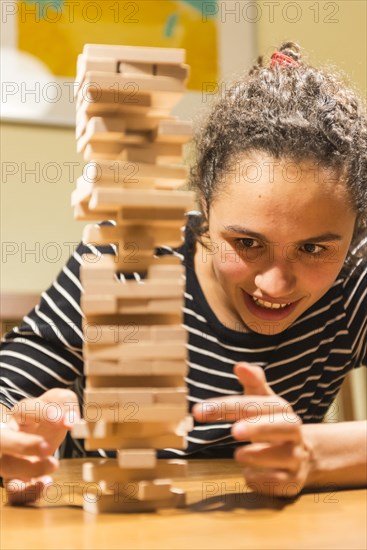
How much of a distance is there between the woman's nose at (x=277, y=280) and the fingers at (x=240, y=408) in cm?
22

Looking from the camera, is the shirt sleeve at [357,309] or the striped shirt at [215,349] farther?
the shirt sleeve at [357,309]

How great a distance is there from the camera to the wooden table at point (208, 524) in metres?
0.67

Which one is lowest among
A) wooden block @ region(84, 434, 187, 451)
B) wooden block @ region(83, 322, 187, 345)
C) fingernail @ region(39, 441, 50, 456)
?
wooden block @ region(84, 434, 187, 451)

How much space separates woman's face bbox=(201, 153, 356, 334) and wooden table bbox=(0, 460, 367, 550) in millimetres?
296

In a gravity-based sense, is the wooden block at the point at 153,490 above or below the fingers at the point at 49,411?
below

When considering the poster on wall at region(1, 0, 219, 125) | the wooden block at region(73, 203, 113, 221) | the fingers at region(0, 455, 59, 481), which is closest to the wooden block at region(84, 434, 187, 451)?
A: the fingers at region(0, 455, 59, 481)

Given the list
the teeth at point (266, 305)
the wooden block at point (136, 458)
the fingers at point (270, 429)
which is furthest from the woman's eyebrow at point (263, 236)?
the wooden block at point (136, 458)

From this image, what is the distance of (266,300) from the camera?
43.4 inches

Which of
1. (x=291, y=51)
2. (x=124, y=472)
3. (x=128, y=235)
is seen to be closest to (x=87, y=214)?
(x=128, y=235)

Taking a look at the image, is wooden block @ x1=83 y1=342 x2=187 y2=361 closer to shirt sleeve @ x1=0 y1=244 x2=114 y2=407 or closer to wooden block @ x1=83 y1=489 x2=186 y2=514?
wooden block @ x1=83 y1=489 x2=186 y2=514

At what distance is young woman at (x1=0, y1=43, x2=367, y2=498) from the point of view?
0.86 m

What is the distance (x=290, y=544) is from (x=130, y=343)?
231 mm

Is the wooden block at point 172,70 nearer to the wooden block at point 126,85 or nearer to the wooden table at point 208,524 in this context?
the wooden block at point 126,85

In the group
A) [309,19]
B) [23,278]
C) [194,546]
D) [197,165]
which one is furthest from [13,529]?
[309,19]
